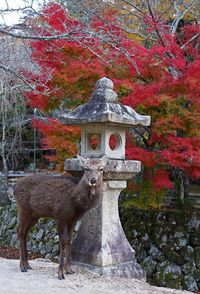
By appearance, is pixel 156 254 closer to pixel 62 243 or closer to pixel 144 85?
pixel 144 85

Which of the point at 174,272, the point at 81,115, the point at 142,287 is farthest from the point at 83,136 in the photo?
the point at 174,272

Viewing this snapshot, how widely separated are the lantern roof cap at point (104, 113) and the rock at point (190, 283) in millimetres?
4315

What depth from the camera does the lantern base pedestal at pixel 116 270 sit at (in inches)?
243

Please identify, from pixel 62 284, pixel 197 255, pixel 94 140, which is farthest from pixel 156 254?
pixel 62 284

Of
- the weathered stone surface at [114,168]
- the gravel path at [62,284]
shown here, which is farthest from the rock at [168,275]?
the weathered stone surface at [114,168]

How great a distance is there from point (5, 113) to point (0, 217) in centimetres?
413

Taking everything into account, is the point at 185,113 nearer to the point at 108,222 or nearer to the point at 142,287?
the point at 108,222

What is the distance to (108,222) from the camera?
6.47m

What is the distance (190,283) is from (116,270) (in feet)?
11.8

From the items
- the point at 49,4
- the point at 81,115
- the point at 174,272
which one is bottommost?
the point at 174,272

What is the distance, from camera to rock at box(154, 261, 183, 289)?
9320mm

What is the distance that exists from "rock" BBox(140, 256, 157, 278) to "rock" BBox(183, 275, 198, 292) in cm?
77

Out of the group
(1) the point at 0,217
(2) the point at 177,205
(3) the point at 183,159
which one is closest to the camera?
(3) the point at 183,159

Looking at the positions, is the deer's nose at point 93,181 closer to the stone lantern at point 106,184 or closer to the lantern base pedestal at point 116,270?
the stone lantern at point 106,184
